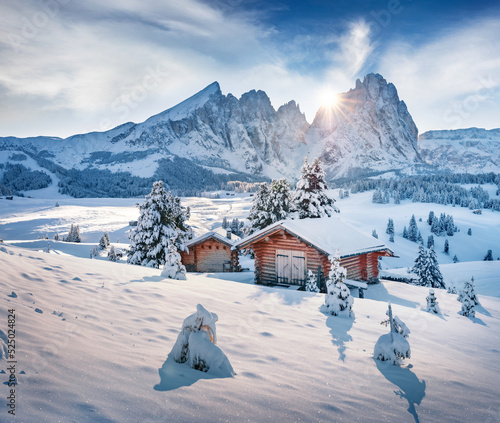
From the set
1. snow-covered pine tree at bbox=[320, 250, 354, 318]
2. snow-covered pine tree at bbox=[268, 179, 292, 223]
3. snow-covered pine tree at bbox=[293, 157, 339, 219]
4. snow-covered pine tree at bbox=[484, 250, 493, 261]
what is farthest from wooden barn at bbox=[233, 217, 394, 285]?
snow-covered pine tree at bbox=[484, 250, 493, 261]

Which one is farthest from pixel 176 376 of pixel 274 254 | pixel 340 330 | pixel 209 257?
pixel 209 257

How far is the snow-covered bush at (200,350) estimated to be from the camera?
13.8ft

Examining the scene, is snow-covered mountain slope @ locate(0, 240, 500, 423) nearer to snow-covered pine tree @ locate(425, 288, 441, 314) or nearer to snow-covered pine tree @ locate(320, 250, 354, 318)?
snow-covered pine tree @ locate(320, 250, 354, 318)

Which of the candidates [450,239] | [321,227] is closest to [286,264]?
[321,227]

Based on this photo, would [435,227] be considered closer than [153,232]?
No

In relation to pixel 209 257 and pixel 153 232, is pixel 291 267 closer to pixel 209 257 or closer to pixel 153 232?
pixel 153 232

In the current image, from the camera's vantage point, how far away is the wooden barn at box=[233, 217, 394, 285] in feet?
56.5

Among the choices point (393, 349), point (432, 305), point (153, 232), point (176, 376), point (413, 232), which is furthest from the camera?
point (413, 232)

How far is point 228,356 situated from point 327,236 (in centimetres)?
1450

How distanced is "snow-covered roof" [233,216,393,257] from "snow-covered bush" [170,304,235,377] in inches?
495

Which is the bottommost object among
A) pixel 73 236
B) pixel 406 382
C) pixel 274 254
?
pixel 406 382

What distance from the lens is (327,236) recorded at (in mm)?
18469

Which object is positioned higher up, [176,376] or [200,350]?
[200,350]

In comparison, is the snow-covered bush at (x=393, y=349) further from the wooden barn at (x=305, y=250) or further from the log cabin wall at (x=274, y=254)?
the log cabin wall at (x=274, y=254)
